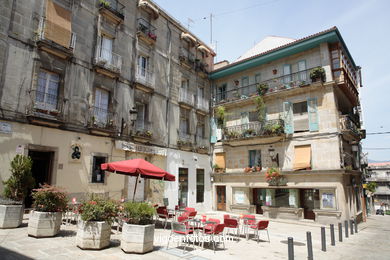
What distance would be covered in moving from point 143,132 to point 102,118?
3.01 meters

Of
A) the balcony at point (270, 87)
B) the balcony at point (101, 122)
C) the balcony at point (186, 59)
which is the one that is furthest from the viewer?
the balcony at point (186, 59)

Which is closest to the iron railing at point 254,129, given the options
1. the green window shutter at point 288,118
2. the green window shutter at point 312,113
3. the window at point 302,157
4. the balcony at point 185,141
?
the green window shutter at point 288,118

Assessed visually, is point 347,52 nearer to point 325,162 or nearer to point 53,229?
point 325,162

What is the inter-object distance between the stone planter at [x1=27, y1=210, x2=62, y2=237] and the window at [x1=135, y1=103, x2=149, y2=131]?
30.4ft

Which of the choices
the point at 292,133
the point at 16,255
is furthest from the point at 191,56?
the point at 16,255

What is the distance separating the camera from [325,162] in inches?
667

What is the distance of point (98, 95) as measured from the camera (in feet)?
A: 48.4

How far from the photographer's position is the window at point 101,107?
14257 millimetres

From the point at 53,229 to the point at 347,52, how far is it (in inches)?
842

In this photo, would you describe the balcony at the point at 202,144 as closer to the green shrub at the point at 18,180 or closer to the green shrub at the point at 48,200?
the green shrub at the point at 18,180

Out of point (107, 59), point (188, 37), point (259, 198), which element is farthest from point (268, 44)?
point (107, 59)

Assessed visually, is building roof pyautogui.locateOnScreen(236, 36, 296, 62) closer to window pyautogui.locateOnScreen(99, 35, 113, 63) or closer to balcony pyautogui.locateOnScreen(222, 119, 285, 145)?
balcony pyautogui.locateOnScreen(222, 119, 285, 145)

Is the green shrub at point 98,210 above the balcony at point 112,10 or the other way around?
the other way around

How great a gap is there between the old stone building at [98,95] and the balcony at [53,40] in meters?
0.05
